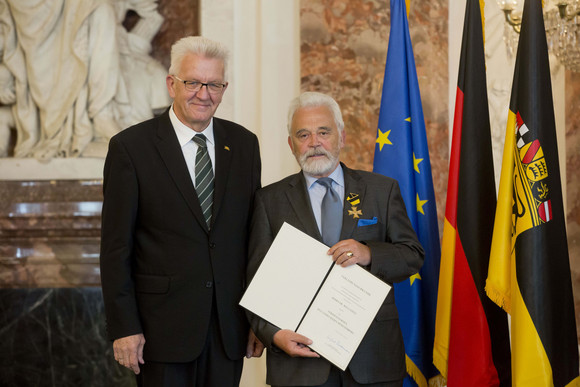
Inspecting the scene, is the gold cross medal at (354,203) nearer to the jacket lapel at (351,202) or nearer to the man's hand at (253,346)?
the jacket lapel at (351,202)

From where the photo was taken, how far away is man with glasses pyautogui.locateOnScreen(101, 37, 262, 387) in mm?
2551

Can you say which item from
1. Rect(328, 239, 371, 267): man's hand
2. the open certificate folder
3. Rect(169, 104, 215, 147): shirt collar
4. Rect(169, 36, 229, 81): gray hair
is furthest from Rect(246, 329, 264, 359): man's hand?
Rect(169, 36, 229, 81): gray hair

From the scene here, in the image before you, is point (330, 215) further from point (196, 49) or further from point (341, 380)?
point (196, 49)

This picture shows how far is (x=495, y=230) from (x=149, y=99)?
2.88 metres

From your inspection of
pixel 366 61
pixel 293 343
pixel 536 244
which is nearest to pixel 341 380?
pixel 293 343

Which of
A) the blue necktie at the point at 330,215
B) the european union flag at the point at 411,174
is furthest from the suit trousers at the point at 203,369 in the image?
the european union flag at the point at 411,174

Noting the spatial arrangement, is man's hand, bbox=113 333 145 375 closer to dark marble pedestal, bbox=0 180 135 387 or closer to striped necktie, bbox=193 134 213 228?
striped necktie, bbox=193 134 213 228

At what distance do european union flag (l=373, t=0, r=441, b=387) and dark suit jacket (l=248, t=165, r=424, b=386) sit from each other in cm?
80

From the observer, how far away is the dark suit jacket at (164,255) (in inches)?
100

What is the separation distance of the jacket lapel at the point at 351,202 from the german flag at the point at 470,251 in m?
0.76

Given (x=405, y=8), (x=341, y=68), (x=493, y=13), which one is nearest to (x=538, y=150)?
(x=405, y=8)

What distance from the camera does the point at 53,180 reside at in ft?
15.4

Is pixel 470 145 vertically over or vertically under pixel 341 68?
under

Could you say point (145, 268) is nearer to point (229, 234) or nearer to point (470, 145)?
point (229, 234)
